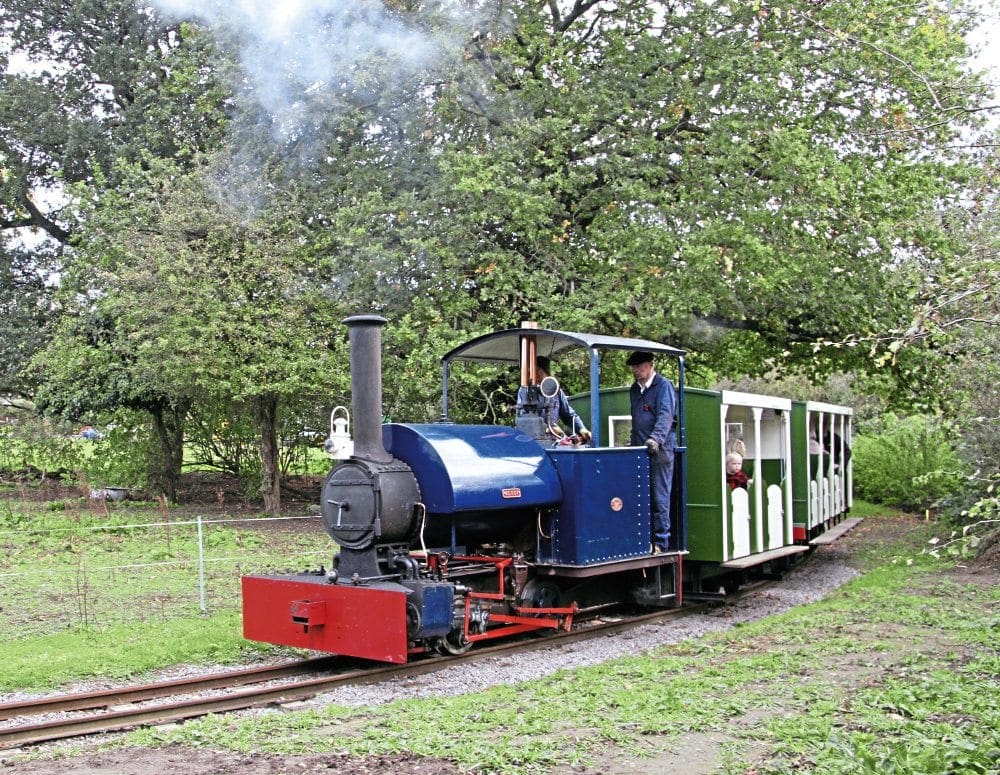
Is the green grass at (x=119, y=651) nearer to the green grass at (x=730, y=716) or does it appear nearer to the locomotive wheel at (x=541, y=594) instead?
the green grass at (x=730, y=716)

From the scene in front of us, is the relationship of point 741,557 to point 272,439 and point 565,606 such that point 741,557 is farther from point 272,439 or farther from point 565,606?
point 272,439

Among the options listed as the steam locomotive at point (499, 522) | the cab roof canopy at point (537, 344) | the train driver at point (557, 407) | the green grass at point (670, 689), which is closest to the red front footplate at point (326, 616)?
the steam locomotive at point (499, 522)

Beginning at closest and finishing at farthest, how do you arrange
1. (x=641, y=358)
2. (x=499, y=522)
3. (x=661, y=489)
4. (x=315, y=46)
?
(x=499, y=522) → (x=661, y=489) → (x=641, y=358) → (x=315, y=46)

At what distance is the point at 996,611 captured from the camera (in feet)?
28.5

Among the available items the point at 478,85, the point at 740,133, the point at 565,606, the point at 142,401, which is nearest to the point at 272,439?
the point at 142,401

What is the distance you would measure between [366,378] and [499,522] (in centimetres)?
178

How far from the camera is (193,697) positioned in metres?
6.59

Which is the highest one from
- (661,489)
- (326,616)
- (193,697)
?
(661,489)

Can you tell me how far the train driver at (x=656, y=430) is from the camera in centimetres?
904

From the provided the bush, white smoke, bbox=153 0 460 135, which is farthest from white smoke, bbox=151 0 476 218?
the bush

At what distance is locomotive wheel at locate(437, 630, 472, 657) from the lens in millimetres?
7602

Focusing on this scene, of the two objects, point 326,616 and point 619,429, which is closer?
point 326,616

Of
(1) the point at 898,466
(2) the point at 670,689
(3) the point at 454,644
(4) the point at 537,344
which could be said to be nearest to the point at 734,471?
(4) the point at 537,344

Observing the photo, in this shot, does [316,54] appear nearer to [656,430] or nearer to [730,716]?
[656,430]
